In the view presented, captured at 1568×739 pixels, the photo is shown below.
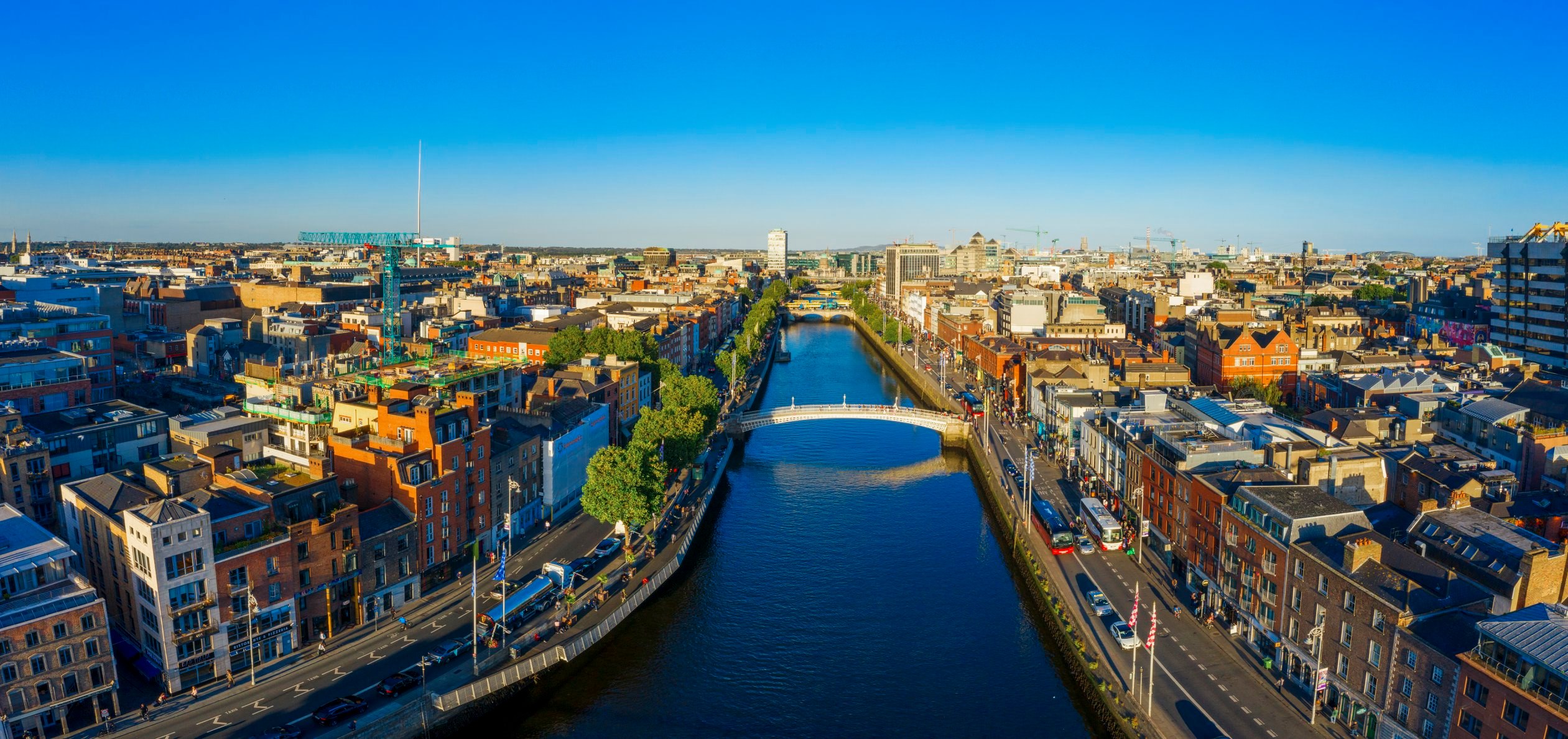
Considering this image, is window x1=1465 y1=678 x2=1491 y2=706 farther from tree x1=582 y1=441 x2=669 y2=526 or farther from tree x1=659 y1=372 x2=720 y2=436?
tree x1=659 y1=372 x2=720 y2=436

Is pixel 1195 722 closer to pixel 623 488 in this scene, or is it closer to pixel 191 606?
pixel 623 488

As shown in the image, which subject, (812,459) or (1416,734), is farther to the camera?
(812,459)

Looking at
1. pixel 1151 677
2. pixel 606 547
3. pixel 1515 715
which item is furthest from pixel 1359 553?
pixel 606 547

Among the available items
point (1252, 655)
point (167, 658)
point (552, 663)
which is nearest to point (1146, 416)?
point (1252, 655)

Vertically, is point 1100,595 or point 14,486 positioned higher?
point 14,486

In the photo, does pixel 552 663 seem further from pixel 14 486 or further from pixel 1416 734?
pixel 1416 734

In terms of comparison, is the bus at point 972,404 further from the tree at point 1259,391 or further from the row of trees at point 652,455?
the row of trees at point 652,455
